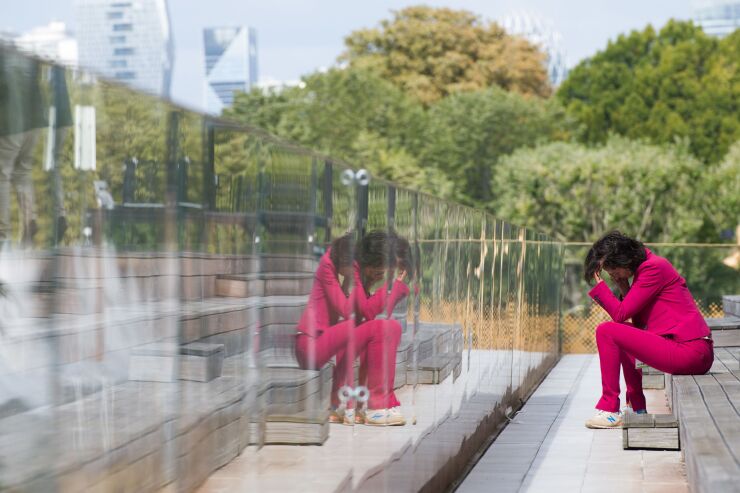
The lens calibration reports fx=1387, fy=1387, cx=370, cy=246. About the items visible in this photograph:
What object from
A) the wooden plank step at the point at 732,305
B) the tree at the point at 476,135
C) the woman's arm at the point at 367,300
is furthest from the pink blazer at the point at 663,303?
the tree at the point at 476,135

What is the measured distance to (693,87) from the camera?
51375 mm

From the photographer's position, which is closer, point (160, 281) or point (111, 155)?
point (111, 155)

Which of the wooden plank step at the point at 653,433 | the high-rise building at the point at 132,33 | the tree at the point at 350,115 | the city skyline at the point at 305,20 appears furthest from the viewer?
the city skyline at the point at 305,20

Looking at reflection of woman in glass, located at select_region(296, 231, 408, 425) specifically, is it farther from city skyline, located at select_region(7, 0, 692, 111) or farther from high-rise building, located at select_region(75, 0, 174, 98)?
city skyline, located at select_region(7, 0, 692, 111)

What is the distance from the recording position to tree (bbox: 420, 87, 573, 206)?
137 ft

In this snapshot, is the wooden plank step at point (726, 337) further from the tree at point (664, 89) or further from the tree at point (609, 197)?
Answer: the tree at point (664, 89)

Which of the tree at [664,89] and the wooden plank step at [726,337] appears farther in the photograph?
the tree at [664,89]

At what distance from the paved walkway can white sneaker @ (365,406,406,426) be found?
5.90ft

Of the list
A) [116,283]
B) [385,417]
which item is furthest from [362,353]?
[116,283]

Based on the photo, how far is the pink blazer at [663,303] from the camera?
7.90 metres

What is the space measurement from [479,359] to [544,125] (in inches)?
1442

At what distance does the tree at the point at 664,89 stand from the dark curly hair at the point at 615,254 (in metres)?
41.1

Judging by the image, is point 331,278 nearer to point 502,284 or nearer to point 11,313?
point 11,313

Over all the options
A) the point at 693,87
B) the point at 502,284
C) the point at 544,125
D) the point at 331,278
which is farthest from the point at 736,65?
the point at 331,278
